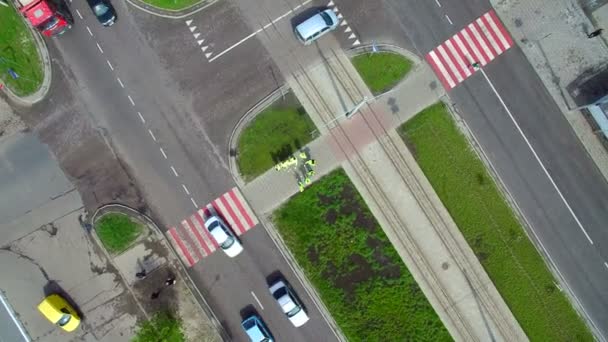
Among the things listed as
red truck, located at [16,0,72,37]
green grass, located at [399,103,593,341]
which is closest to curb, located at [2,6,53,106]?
red truck, located at [16,0,72,37]

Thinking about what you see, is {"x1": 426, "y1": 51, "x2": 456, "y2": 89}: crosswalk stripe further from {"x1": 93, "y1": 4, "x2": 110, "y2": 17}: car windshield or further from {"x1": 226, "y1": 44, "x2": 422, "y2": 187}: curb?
{"x1": 93, "y1": 4, "x2": 110, "y2": 17}: car windshield

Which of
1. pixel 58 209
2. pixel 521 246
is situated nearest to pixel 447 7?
pixel 521 246

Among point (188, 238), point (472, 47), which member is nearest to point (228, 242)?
point (188, 238)

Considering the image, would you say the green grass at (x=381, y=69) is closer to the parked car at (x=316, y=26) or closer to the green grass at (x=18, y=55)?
the parked car at (x=316, y=26)

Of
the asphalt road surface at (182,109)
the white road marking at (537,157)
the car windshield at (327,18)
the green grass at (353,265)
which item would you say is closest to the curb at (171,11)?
the asphalt road surface at (182,109)

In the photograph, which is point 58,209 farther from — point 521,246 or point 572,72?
point 572,72

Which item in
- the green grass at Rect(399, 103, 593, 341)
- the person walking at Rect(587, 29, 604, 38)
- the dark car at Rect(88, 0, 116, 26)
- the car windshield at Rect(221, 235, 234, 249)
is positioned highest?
the dark car at Rect(88, 0, 116, 26)
